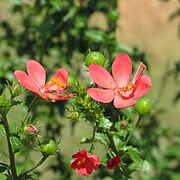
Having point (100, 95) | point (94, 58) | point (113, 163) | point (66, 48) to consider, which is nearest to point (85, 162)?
point (113, 163)

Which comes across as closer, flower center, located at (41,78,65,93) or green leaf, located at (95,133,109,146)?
flower center, located at (41,78,65,93)

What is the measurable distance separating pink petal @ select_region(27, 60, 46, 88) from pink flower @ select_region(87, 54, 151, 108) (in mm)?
214

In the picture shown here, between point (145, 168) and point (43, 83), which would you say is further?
point (145, 168)

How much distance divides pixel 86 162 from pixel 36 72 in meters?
0.35

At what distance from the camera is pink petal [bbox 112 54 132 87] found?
2219 millimetres

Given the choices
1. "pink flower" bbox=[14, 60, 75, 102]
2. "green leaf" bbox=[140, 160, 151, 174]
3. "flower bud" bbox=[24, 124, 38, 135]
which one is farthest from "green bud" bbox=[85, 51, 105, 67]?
"green leaf" bbox=[140, 160, 151, 174]

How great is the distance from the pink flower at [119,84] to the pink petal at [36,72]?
0.21 metres

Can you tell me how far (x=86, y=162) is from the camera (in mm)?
2113

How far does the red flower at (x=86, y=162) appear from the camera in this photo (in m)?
2.10

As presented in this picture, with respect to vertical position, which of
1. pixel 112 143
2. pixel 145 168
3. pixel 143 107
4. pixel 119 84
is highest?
pixel 119 84

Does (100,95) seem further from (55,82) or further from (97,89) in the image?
(55,82)

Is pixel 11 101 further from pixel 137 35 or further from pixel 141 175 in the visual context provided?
pixel 137 35

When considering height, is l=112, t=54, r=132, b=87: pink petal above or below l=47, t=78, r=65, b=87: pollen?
above

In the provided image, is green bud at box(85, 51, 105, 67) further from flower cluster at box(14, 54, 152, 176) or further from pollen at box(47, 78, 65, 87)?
pollen at box(47, 78, 65, 87)
